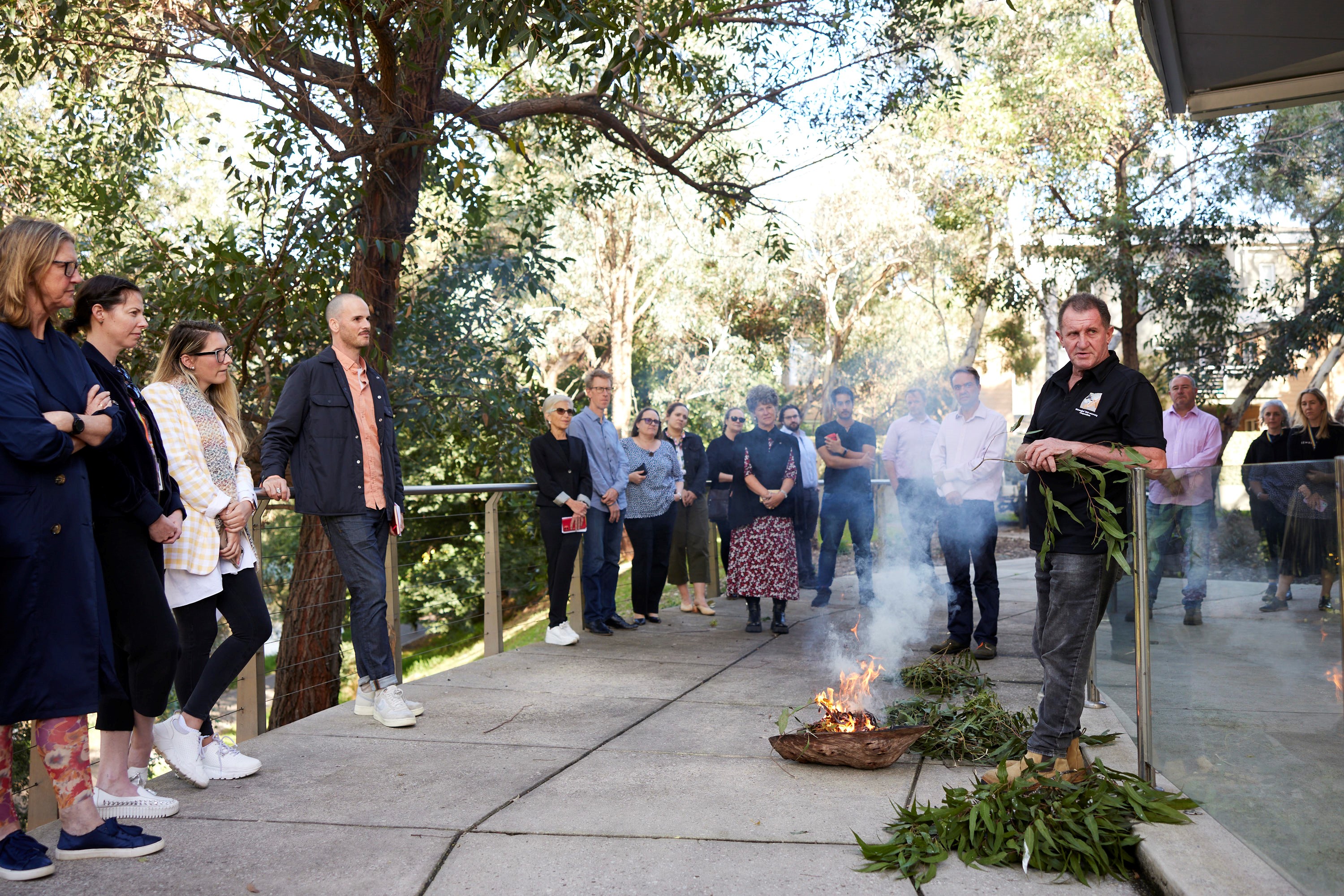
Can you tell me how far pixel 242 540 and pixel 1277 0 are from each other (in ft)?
16.3

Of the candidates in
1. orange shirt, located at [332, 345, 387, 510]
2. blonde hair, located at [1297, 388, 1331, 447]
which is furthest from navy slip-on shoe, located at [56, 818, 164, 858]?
blonde hair, located at [1297, 388, 1331, 447]

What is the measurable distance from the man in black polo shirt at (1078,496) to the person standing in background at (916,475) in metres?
3.89

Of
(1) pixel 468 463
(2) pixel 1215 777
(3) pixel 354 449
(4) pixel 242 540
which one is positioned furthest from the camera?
(1) pixel 468 463

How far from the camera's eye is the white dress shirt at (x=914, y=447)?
25.5ft

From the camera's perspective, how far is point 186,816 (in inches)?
134

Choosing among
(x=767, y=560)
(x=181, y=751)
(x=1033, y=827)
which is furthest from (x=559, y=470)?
(x=1033, y=827)

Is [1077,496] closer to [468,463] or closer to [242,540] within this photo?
[242,540]

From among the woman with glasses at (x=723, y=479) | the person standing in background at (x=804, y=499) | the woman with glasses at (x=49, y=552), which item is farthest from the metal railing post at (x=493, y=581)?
the woman with glasses at (x=49, y=552)

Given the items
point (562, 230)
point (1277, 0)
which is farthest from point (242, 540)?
point (562, 230)

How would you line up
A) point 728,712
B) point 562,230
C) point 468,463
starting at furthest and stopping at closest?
point 562,230 → point 468,463 → point 728,712

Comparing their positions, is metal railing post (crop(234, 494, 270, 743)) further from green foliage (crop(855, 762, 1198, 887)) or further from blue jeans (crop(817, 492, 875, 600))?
blue jeans (crop(817, 492, 875, 600))

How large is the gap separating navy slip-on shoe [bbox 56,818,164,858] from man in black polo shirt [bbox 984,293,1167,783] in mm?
2731

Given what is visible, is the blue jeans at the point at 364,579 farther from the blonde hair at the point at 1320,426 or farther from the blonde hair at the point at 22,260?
the blonde hair at the point at 1320,426

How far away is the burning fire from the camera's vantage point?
163 inches
